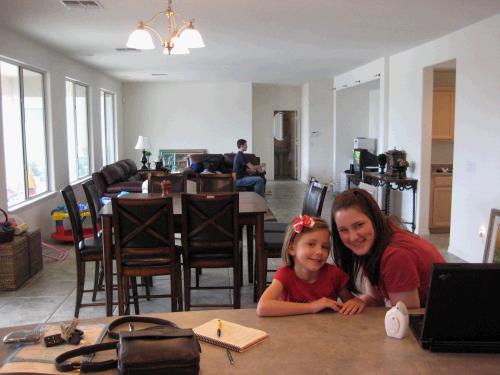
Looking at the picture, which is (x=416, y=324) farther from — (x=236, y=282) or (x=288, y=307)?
(x=236, y=282)

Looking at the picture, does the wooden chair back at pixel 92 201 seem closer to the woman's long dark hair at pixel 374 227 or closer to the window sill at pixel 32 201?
the window sill at pixel 32 201

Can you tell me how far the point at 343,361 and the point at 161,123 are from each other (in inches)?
473

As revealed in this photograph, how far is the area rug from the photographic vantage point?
19.2 feet

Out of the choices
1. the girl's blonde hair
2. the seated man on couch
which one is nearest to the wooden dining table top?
the girl's blonde hair

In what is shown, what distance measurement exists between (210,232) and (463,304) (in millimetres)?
2353

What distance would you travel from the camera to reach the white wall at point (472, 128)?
5.07 m

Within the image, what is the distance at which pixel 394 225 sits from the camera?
2018 millimetres

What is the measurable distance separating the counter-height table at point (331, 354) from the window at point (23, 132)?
4.92 m

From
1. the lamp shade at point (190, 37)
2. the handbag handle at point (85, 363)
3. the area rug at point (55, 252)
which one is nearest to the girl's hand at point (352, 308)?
the handbag handle at point (85, 363)

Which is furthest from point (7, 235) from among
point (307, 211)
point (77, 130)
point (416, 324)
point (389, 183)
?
point (389, 183)

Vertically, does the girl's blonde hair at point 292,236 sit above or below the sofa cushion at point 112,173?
above

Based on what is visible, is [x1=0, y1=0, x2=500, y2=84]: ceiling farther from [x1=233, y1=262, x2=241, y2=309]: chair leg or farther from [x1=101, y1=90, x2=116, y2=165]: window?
[x1=101, y1=90, x2=116, y2=165]: window

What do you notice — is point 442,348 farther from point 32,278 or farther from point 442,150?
point 442,150

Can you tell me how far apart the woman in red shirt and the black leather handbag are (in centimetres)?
81
